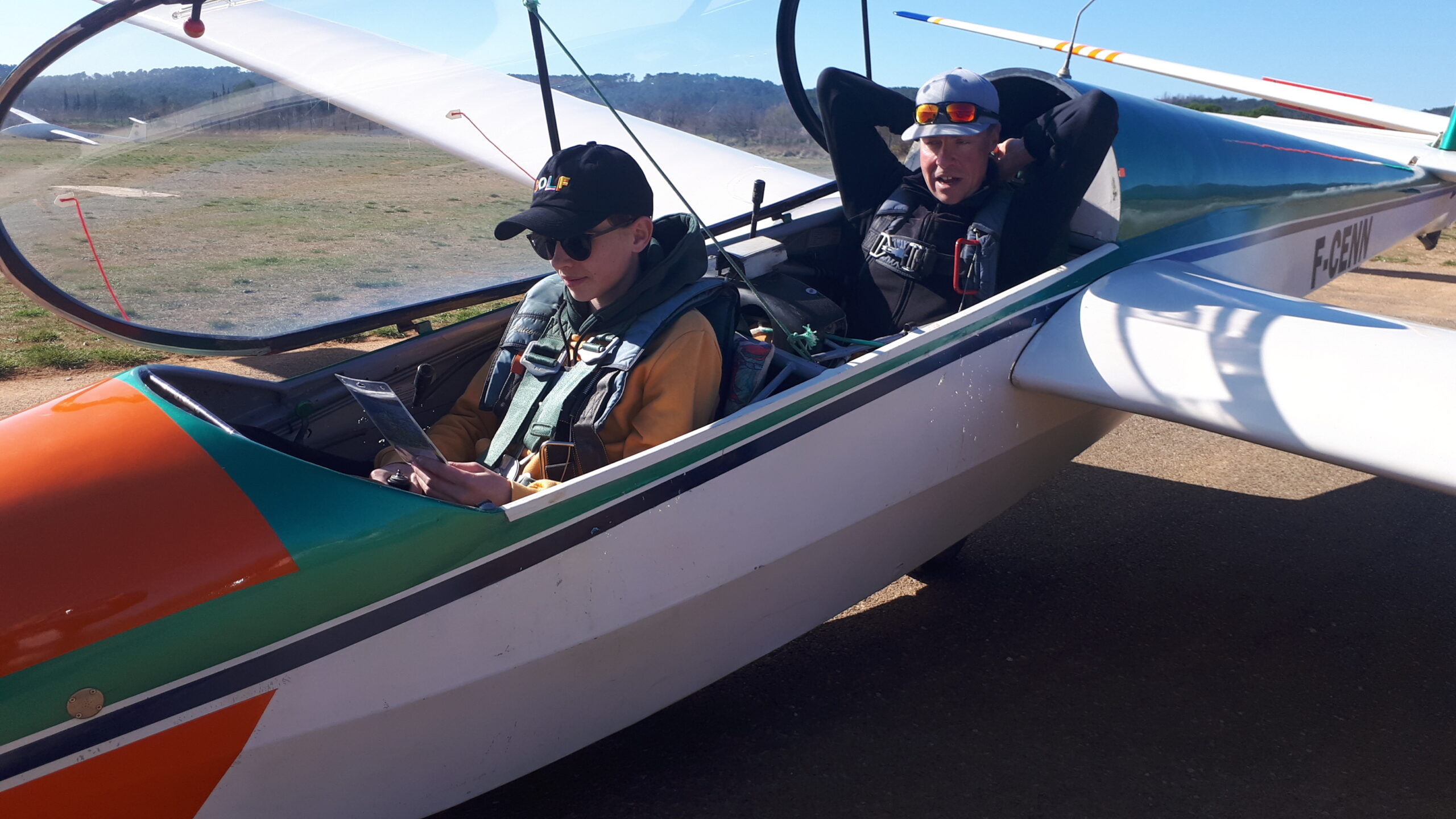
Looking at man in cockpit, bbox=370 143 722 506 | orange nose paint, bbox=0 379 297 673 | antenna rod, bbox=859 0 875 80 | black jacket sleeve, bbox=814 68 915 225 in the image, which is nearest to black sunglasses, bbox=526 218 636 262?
man in cockpit, bbox=370 143 722 506

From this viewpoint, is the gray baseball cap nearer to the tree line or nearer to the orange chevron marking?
the tree line

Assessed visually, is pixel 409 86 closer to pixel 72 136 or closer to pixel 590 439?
pixel 72 136

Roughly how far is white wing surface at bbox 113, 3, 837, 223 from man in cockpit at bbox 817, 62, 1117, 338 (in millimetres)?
637

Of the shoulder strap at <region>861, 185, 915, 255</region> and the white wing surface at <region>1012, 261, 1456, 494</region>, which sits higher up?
the shoulder strap at <region>861, 185, 915, 255</region>

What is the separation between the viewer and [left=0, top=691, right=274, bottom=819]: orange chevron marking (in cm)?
151

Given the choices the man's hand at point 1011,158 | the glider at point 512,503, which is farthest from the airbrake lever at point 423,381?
the man's hand at point 1011,158

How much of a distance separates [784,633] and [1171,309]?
5.30 ft

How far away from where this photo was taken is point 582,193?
2.16 m

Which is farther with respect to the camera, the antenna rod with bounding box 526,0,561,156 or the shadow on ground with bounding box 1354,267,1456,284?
the shadow on ground with bounding box 1354,267,1456,284

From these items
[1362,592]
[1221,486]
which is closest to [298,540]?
[1362,592]

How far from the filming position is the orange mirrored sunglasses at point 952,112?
3.12m

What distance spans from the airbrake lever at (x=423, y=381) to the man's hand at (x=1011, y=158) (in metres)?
2.00

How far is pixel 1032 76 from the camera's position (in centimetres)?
360

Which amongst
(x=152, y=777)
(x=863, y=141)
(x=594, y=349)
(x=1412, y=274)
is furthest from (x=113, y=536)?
(x=1412, y=274)
